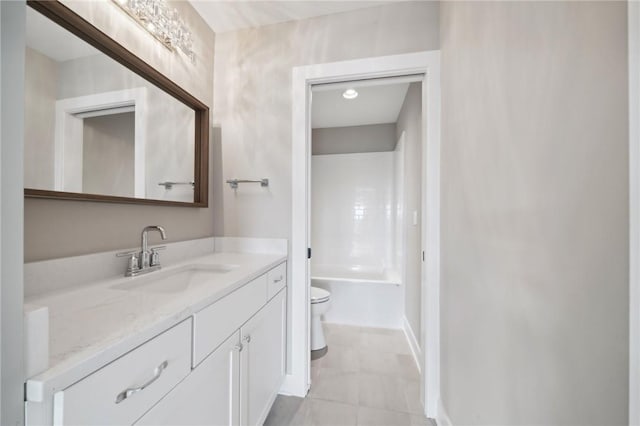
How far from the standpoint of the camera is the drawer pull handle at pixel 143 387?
1.79 feet

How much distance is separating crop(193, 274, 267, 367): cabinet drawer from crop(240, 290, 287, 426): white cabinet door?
0.07 m

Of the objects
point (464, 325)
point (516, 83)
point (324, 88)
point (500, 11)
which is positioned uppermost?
point (324, 88)

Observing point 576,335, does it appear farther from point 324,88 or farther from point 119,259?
point 324,88

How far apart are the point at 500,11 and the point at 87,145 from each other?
159 centimetres

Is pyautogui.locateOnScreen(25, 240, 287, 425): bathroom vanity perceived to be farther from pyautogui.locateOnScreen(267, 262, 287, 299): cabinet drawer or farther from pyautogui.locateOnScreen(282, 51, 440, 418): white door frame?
pyautogui.locateOnScreen(282, 51, 440, 418): white door frame

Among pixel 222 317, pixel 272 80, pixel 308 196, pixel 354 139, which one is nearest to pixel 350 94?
pixel 354 139

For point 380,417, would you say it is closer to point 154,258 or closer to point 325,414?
point 325,414

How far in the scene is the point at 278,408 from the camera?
4.99 ft

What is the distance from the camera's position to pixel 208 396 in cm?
86

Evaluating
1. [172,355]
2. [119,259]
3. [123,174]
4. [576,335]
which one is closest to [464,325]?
[576,335]

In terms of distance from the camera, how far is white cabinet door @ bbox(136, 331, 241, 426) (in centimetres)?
68

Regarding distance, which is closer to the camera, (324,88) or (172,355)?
(172,355)

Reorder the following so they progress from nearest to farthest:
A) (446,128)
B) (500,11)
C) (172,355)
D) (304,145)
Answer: (172,355), (500,11), (446,128), (304,145)

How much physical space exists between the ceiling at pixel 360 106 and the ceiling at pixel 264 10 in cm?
69
